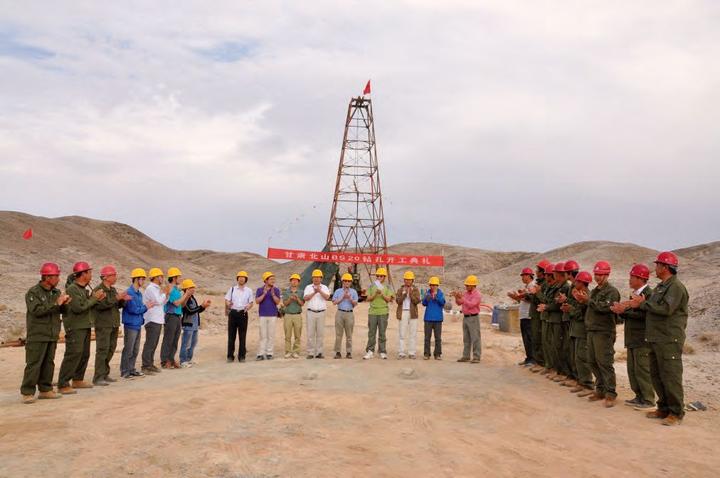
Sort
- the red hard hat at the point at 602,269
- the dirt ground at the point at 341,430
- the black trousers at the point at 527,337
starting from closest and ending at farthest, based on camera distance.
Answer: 1. the dirt ground at the point at 341,430
2. the red hard hat at the point at 602,269
3. the black trousers at the point at 527,337

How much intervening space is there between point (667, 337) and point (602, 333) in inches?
48.9

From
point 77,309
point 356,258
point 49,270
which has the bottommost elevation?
point 77,309

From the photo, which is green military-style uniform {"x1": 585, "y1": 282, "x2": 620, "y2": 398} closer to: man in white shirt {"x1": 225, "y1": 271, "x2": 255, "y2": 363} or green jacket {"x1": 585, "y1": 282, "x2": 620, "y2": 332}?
green jacket {"x1": 585, "y1": 282, "x2": 620, "y2": 332}

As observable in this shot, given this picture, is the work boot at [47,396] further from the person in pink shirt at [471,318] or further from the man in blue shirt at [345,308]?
the person in pink shirt at [471,318]

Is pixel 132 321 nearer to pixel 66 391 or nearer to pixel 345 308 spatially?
pixel 66 391

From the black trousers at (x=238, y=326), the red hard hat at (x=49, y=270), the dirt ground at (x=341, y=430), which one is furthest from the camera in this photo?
the black trousers at (x=238, y=326)

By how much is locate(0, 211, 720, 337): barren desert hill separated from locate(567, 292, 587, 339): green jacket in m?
11.2

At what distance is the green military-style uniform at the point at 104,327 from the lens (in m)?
9.17

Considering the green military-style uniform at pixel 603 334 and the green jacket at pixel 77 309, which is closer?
the green military-style uniform at pixel 603 334

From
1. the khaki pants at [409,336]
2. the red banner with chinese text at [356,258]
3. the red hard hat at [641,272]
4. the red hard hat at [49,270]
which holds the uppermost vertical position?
the red banner with chinese text at [356,258]

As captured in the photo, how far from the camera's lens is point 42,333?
7.85 metres

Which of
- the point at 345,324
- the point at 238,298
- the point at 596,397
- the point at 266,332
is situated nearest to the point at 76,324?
the point at 238,298

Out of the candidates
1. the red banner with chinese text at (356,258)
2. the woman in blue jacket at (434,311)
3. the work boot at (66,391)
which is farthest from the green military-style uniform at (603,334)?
the red banner with chinese text at (356,258)

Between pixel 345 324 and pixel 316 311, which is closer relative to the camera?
pixel 316 311
